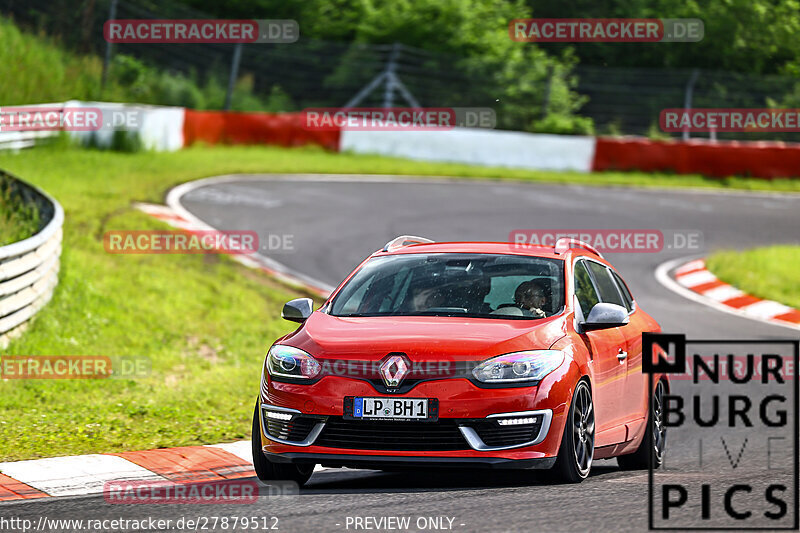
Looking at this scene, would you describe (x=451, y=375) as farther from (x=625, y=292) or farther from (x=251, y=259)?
(x=251, y=259)

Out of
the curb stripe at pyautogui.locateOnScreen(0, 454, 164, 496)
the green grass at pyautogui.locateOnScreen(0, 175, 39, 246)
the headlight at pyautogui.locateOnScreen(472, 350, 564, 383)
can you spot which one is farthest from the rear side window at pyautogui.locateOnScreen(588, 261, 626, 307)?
the green grass at pyautogui.locateOnScreen(0, 175, 39, 246)

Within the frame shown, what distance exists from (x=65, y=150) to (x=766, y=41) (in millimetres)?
21996

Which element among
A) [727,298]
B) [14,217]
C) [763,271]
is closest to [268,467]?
[14,217]

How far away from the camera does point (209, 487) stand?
749 cm

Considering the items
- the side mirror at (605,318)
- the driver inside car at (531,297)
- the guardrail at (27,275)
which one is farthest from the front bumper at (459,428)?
the guardrail at (27,275)

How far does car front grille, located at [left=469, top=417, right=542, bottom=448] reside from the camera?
673 centimetres

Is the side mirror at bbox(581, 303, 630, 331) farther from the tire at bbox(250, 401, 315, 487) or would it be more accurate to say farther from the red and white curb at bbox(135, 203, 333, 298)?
the red and white curb at bbox(135, 203, 333, 298)

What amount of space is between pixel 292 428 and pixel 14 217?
352 inches

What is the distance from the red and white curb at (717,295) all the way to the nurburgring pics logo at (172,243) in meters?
6.15

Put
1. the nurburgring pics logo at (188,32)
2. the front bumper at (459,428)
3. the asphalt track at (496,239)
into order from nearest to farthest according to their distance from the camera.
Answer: the asphalt track at (496,239), the front bumper at (459,428), the nurburgring pics logo at (188,32)

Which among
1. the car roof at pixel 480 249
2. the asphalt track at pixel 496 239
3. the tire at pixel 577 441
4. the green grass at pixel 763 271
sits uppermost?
the car roof at pixel 480 249

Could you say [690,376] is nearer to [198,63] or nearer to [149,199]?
[149,199]

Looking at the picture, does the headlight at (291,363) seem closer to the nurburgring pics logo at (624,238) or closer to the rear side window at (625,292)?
the rear side window at (625,292)

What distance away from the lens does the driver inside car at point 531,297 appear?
301 inches
